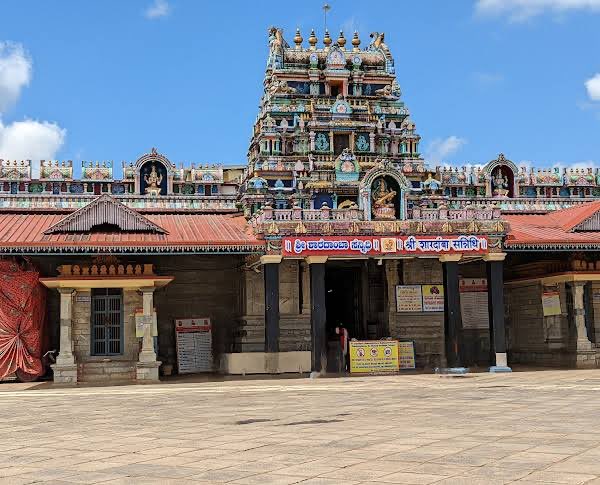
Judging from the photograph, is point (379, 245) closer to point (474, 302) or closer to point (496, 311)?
point (496, 311)

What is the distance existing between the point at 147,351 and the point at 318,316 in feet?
19.3

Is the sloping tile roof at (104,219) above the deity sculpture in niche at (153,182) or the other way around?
the other way around

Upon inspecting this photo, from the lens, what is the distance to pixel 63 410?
17.3 metres

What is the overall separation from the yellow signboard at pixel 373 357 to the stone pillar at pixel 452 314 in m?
1.92

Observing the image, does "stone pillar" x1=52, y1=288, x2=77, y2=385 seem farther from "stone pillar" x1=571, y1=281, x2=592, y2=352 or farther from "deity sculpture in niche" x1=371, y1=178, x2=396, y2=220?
"stone pillar" x1=571, y1=281, x2=592, y2=352

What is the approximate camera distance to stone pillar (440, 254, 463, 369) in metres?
27.3

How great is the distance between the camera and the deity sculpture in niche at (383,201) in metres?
28.1

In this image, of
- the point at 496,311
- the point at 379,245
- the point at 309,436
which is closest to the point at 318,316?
the point at 379,245

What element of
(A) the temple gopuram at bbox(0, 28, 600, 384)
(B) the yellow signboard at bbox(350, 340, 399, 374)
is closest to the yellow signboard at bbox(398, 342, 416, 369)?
A: (B) the yellow signboard at bbox(350, 340, 399, 374)

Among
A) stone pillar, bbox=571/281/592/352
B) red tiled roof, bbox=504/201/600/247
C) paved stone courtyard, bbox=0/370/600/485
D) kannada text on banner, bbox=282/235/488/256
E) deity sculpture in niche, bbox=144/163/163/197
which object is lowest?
paved stone courtyard, bbox=0/370/600/485

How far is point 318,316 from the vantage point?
88.1 ft

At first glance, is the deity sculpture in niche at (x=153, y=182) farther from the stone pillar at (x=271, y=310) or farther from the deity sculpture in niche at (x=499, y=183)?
the deity sculpture in niche at (x=499, y=183)

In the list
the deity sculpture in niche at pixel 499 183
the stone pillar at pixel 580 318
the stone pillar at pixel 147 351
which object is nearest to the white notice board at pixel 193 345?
the stone pillar at pixel 147 351

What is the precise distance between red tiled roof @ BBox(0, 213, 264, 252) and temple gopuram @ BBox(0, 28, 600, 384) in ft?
0.22
